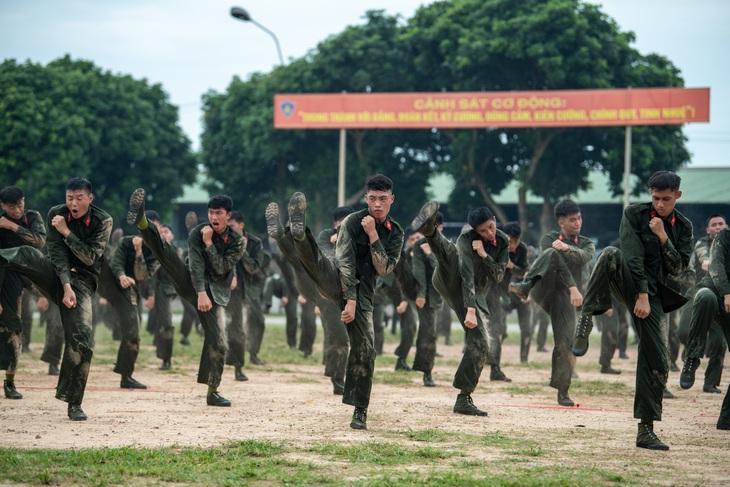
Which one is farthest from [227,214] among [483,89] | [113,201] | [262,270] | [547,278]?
[113,201]

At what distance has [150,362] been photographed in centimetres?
1513

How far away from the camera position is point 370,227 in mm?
8727

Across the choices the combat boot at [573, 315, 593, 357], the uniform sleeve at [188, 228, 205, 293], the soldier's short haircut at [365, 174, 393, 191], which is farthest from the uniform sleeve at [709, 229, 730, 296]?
the uniform sleeve at [188, 228, 205, 293]

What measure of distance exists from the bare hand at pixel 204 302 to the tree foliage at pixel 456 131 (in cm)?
2446

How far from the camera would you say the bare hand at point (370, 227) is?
8.73m

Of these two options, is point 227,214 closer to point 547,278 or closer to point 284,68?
point 547,278

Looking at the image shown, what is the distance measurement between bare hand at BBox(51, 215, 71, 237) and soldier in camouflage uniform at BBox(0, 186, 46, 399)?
5.94ft

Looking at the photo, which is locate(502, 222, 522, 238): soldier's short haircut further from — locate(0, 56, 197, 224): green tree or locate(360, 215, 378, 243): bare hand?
locate(0, 56, 197, 224): green tree

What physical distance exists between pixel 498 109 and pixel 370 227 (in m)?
24.2

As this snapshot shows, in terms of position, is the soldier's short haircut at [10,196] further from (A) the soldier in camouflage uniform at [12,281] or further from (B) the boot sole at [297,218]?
(B) the boot sole at [297,218]

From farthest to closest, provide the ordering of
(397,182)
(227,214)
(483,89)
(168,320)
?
(397,182) → (483,89) → (168,320) → (227,214)

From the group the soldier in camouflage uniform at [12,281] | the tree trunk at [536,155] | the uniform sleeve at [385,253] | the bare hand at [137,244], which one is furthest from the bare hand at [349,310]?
the tree trunk at [536,155]

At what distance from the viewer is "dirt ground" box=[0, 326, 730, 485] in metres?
7.93

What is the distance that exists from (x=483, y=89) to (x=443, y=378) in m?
22.9
